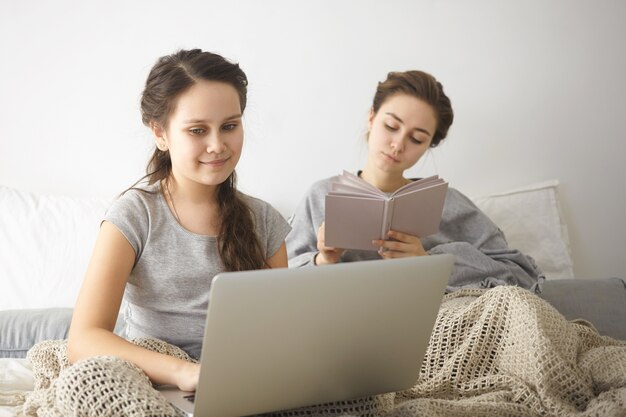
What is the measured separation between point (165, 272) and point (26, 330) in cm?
55

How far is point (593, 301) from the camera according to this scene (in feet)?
6.96

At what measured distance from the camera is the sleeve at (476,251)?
2.20m

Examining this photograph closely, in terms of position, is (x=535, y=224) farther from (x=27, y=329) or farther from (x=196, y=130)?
(x=27, y=329)

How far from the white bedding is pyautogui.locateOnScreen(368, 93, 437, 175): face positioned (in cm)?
115

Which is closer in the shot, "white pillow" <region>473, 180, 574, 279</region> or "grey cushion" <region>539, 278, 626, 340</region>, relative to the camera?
"grey cushion" <region>539, 278, 626, 340</region>

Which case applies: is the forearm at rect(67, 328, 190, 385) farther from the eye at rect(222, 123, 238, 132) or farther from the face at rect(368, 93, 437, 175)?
the face at rect(368, 93, 437, 175)

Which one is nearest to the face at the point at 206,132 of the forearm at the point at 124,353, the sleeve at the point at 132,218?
the sleeve at the point at 132,218

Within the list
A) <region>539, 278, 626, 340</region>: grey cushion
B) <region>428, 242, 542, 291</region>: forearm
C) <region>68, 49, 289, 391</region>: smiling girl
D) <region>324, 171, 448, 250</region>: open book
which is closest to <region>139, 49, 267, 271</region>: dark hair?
<region>68, 49, 289, 391</region>: smiling girl

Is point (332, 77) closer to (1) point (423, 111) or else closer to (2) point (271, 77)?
(2) point (271, 77)

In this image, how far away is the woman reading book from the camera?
7.33 ft

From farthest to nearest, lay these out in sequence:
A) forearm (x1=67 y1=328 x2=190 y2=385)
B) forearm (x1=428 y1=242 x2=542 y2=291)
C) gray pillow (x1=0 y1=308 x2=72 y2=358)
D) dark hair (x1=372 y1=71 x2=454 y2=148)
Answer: dark hair (x1=372 y1=71 x2=454 y2=148), forearm (x1=428 y1=242 x2=542 y2=291), gray pillow (x1=0 y1=308 x2=72 y2=358), forearm (x1=67 y1=328 x2=190 y2=385)

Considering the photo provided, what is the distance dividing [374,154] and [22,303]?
113cm

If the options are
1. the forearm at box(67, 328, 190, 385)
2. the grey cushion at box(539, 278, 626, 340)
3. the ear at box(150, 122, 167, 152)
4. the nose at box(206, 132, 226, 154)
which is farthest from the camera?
the grey cushion at box(539, 278, 626, 340)

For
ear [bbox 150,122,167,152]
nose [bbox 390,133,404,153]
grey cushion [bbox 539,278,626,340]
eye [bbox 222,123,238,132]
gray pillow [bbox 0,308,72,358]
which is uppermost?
eye [bbox 222,123,238,132]
